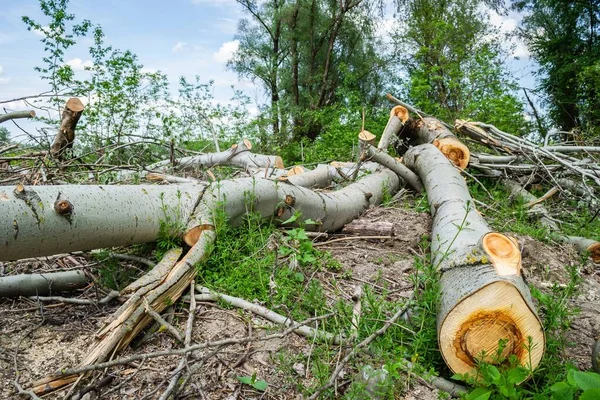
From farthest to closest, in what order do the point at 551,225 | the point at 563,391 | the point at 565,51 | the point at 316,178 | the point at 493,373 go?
the point at 565,51 < the point at 316,178 < the point at 551,225 < the point at 493,373 < the point at 563,391

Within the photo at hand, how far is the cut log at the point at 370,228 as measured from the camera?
143 inches

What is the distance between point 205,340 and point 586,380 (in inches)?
Result: 66.8

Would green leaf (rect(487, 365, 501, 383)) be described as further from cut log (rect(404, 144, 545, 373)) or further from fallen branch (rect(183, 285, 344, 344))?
fallen branch (rect(183, 285, 344, 344))

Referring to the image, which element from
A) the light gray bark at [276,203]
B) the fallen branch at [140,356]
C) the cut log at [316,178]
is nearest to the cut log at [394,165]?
the cut log at [316,178]

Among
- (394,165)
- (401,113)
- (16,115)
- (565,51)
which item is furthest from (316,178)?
(565,51)

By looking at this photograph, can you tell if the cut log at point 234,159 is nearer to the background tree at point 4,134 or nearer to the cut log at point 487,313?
the background tree at point 4,134

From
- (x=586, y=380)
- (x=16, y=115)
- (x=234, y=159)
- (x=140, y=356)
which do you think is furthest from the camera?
(x=234, y=159)

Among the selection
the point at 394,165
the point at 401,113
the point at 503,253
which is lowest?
the point at 503,253

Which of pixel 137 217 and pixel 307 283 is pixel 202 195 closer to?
pixel 137 217

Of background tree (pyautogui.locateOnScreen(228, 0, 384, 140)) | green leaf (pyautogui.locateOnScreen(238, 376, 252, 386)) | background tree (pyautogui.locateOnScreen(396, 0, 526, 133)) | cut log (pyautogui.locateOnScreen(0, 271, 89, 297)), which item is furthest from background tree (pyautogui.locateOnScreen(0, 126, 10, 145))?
background tree (pyautogui.locateOnScreen(228, 0, 384, 140))

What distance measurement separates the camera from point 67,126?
4160 mm

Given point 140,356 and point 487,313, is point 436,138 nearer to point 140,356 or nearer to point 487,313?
point 487,313

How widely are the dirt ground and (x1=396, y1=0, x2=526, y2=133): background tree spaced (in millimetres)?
7567

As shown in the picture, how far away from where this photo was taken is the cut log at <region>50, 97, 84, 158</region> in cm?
407
